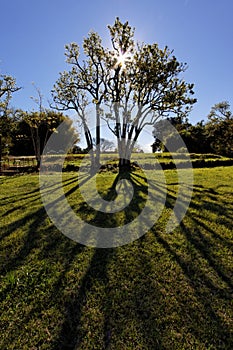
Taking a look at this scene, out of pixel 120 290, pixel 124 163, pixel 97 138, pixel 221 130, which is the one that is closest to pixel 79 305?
pixel 120 290

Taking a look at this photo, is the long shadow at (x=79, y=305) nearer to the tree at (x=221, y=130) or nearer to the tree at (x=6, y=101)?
the tree at (x=6, y=101)

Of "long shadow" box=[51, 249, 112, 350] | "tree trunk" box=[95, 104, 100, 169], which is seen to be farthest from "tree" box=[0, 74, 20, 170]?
"long shadow" box=[51, 249, 112, 350]

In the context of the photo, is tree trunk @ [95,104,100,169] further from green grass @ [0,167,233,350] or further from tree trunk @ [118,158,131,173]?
green grass @ [0,167,233,350]

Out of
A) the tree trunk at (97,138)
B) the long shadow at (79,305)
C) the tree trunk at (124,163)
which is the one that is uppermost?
the tree trunk at (97,138)

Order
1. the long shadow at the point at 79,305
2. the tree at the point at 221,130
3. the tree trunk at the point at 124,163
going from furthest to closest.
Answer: the tree at the point at 221,130 < the tree trunk at the point at 124,163 < the long shadow at the point at 79,305

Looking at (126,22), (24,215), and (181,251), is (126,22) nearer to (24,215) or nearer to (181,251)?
(24,215)

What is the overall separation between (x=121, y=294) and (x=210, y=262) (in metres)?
1.45

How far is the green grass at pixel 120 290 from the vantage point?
6.91 ft

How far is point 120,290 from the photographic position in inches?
109

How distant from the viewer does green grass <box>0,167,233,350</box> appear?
2.11 metres

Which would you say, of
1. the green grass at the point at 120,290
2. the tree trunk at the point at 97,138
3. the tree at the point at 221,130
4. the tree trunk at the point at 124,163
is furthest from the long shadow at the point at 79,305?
the tree at the point at 221,130

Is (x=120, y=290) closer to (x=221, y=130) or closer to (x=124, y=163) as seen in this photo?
(x=124, y=163)

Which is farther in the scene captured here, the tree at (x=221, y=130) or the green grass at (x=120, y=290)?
the tree at (x=221, y=130)

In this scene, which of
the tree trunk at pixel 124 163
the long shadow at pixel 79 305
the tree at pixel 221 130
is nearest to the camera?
the long shadow at pixel 79 305
